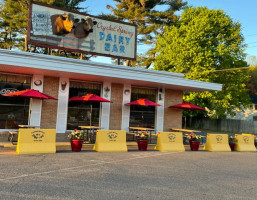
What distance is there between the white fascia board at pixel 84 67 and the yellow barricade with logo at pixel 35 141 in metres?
3.14

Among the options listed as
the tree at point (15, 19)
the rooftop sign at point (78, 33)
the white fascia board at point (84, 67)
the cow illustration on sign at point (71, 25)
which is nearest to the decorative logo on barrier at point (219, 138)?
the white fascia board at point (84, 67)

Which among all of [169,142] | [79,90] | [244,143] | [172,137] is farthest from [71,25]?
[244,143]

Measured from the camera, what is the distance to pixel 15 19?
31719 mm

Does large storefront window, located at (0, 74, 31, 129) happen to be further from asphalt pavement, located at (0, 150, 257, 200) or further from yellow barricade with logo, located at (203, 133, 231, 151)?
yellow barricade with logo, located at (203, 133, 231, 151)

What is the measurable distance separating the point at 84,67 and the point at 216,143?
807 cm

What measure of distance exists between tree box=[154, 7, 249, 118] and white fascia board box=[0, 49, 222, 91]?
41.5ft

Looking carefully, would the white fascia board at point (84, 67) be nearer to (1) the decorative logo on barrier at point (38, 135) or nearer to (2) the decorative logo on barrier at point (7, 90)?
(2) the decorative logo on barrier at point (7, 90)

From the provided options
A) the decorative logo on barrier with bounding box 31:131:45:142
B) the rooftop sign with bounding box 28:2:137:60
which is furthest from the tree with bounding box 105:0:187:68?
the decorative logo on barrier with bounding box 31:131:45:142

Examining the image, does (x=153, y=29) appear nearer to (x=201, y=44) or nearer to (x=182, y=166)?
(x=201, y=44)

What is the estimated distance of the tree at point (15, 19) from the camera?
103 feet

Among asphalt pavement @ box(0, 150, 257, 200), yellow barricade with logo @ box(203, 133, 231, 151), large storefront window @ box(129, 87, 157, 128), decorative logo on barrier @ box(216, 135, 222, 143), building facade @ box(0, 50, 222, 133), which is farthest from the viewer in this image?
large storefront window @ box(129, 87, 157, 128)

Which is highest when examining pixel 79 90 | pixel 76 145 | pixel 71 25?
pixel 71 25

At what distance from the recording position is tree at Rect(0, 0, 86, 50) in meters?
31.4

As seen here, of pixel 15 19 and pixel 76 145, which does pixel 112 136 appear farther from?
pixel 15 19
